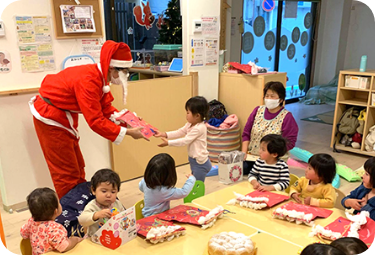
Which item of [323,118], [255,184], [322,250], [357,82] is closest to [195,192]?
[255,184]

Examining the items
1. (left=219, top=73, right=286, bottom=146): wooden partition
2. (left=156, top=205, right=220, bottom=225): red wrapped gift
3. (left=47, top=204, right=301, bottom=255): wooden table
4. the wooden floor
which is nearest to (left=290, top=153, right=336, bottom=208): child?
(left=47, top=204, right=301, bottom=255): wooden table

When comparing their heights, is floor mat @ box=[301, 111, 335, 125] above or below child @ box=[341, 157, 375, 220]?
below

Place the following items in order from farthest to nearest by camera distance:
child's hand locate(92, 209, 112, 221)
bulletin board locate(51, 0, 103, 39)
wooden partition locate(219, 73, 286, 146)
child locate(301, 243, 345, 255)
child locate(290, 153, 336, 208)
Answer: wooden partition locate(219, 73, 286, 146) → bulletin board locate(51, 0, 103, 39) → child locate(290, 153, 336, 208) → child's hand locate(92, 209, 112, 221) → child locate(301, 243, 345, 255)

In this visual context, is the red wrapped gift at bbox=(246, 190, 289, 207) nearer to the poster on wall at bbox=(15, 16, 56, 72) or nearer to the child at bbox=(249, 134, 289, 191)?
the child at bbox=(249, 134, 289, 191)

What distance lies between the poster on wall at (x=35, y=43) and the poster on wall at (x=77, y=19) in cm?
15

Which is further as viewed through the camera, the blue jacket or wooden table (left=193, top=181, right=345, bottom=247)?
the blue jacket

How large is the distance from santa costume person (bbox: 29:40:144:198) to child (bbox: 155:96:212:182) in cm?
44

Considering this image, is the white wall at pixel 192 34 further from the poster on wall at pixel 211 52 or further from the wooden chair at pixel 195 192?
the wooden chair at pixel 195 192

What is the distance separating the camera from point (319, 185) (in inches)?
82.4

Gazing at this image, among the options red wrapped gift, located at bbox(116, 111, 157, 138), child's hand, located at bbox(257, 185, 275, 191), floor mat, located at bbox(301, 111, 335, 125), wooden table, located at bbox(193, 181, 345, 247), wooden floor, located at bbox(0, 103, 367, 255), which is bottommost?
wooden floor, located at bbox(0, 103, 367, 255)

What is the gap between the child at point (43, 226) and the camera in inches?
63.6

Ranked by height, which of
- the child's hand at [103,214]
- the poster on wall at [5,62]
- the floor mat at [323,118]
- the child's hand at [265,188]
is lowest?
the floor mat at [323,118]

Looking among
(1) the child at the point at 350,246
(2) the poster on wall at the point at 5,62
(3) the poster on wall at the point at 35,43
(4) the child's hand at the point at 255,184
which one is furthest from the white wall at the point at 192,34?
(1) the child at the point at 350,246

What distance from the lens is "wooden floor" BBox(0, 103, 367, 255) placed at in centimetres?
282
